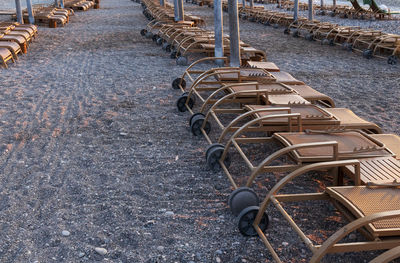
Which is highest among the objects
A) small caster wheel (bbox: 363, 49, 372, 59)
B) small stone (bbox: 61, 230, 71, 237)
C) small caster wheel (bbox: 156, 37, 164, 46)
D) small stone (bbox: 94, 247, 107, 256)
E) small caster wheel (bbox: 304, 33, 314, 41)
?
small caster wheel (bbox: 156, 37, 164, 46)

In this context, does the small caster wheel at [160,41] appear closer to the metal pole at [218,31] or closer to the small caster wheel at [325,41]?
the metal pole at [218,31]

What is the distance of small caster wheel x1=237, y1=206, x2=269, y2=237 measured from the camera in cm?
341

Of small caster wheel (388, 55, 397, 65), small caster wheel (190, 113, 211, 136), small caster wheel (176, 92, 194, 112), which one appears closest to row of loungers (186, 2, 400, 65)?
small caster wheel (388, 55, 397, 65)

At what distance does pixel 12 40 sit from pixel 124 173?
8242mm

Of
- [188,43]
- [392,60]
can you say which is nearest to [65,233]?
[188,43]

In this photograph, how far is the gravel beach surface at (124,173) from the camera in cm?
337

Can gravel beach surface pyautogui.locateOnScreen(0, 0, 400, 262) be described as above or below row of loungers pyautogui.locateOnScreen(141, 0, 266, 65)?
below

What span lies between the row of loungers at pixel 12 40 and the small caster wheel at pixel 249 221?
330 inches

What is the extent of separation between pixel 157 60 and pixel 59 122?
16.3ft

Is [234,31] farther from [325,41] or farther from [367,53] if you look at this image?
[325,41]

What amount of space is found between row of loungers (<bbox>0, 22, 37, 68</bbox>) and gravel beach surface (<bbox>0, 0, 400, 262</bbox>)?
3.37ft

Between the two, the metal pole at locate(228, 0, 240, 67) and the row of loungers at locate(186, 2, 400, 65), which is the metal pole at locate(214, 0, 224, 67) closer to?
the metal pole at locate(228, 0, 240, 67)

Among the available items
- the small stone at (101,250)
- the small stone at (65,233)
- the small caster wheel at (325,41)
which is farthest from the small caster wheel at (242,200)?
the small caster wheel at (325,41)

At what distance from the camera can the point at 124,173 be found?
4641 mm
